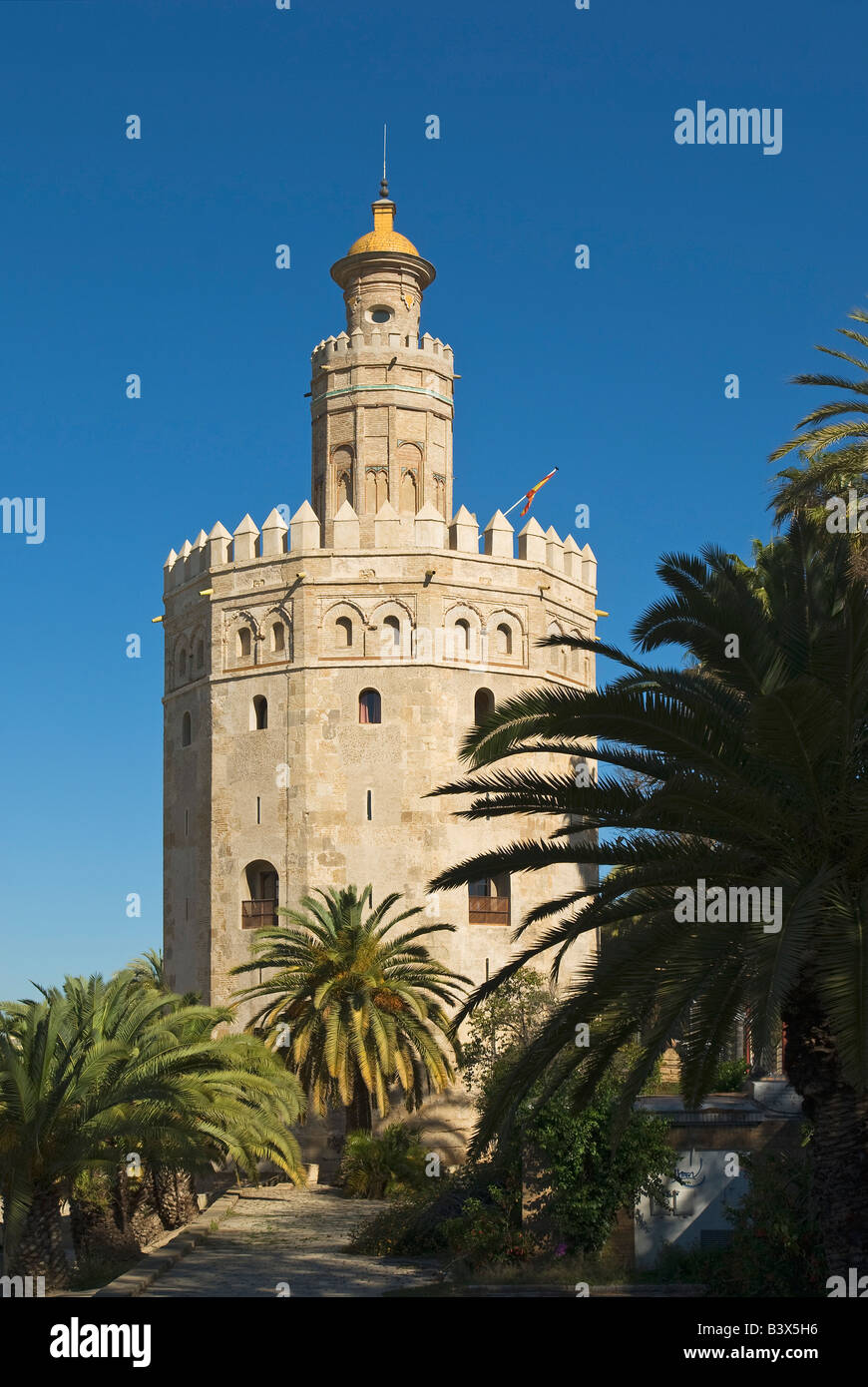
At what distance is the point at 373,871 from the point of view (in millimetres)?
32875

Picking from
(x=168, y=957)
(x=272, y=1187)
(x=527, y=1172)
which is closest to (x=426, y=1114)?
(x=272, y=1187)

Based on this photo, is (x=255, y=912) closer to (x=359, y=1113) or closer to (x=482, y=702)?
(x=359, y=1113)

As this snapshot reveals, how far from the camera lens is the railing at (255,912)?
33.6m

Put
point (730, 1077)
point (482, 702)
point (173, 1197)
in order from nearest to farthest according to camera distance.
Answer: point (173, 1197), point (730, 1077), point (482, 702)

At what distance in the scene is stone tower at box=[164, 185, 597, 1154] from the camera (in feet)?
109

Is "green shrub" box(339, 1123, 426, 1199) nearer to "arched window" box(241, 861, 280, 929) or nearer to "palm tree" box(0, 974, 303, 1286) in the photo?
"palm tree" box(0, 974, 303, 1286)

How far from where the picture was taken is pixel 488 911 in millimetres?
33250

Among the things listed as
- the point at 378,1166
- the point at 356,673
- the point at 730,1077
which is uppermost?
the point at 356,673

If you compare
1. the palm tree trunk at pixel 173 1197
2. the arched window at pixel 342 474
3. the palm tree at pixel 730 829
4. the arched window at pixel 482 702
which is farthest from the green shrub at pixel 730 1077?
the arched window at pixel 342 474

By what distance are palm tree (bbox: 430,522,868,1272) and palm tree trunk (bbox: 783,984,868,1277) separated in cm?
1

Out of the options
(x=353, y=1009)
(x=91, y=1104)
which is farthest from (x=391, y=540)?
(x=91, y=1104)

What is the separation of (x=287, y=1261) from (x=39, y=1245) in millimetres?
3117

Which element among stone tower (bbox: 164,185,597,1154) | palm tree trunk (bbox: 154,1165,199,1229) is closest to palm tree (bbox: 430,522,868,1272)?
palm tree trunk (bbox: 154,1165,199,1229)
